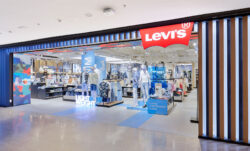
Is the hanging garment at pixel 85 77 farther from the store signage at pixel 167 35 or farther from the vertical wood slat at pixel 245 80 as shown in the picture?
the vertical wood slat at pixel 245 80

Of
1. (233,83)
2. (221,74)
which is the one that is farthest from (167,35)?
(233,83)

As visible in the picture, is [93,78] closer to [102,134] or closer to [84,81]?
[84,81]

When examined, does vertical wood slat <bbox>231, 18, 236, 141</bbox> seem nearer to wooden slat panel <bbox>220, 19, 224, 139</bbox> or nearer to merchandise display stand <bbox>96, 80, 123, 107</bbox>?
wooden slat panel <bbox>220, 19, 224, 139</bbox>

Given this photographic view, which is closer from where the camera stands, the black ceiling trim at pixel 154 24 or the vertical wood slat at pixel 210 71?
the black ceiling trim at pixel 154 24

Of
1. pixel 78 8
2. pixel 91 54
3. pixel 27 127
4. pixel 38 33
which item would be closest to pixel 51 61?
pixel 91 54

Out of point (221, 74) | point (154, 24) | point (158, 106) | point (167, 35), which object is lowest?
point (158, 106)

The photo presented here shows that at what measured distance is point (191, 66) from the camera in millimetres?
19516

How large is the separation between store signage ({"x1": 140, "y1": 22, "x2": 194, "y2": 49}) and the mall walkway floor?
7.26 ft

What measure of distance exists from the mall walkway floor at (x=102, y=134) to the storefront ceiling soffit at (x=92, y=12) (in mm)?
2780

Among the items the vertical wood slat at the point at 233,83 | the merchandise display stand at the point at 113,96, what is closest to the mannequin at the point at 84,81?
the merchandise display stand at the point at 113,96

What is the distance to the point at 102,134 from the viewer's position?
12.7 ft

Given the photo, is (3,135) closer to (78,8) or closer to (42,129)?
(42,129)

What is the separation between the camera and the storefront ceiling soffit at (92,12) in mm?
3031

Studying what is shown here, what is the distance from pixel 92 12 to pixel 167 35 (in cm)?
187
